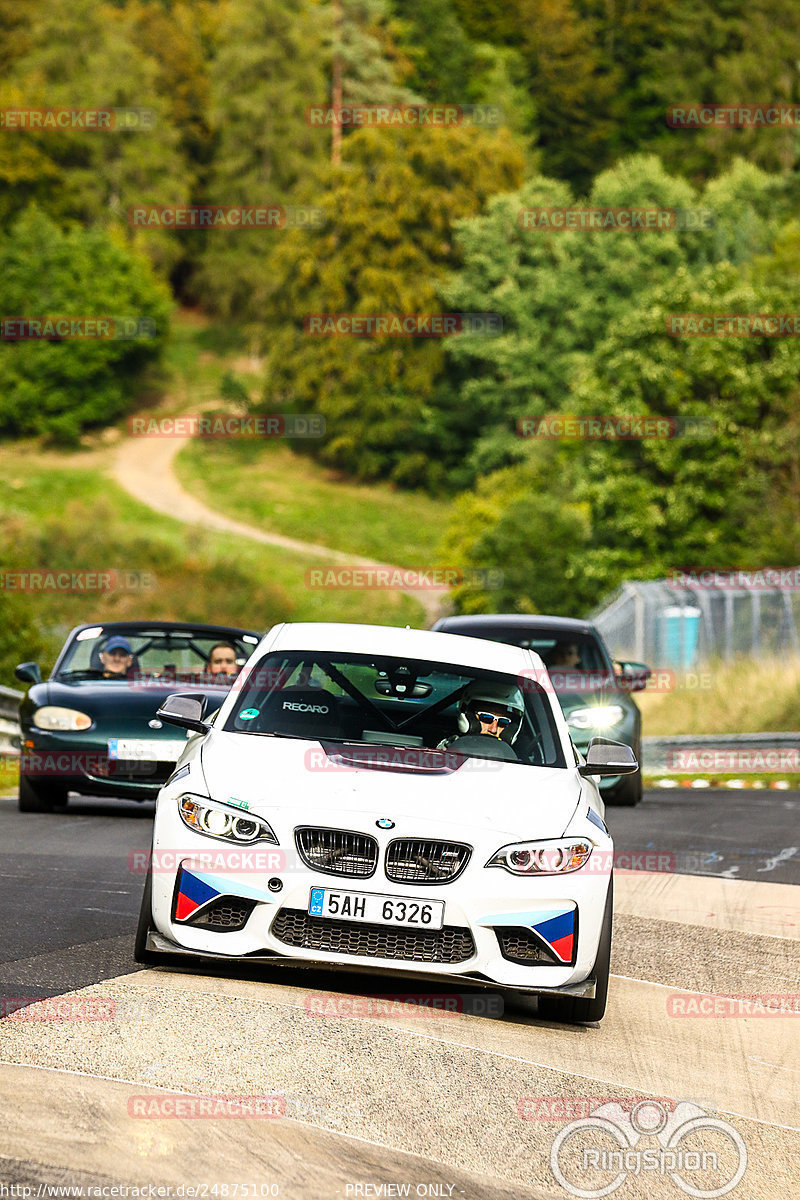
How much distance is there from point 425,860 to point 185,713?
1.76 metres

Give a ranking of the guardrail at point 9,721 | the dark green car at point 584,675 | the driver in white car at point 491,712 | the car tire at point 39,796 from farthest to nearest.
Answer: the guardrail at point 9,721, the dark green car at point 584,675, the car tire at point 39,796, the driver in white car at point 491,712

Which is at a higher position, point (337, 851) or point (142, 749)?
point (337, 851)

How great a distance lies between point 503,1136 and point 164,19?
120 m

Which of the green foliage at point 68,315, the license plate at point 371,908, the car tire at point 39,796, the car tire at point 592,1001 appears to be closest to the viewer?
the license plate at point 371,908

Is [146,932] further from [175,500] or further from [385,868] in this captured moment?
[175,500]

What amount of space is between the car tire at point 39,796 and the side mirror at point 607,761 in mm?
6696

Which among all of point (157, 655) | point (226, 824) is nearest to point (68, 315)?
point (157, 655)

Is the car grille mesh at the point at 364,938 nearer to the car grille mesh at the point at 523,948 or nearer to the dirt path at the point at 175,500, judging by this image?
the car grille mesh at the point at 523,948

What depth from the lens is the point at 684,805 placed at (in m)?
18.5

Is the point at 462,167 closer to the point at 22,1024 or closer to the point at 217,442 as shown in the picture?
the point at 217,442

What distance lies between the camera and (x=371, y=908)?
671 cm

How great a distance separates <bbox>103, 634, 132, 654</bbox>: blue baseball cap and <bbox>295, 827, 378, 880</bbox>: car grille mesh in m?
8.03

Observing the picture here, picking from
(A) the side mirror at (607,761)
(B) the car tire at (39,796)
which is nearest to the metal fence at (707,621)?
(B) the car tire at (39,796)

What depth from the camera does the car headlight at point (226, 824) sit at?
6.82 m
